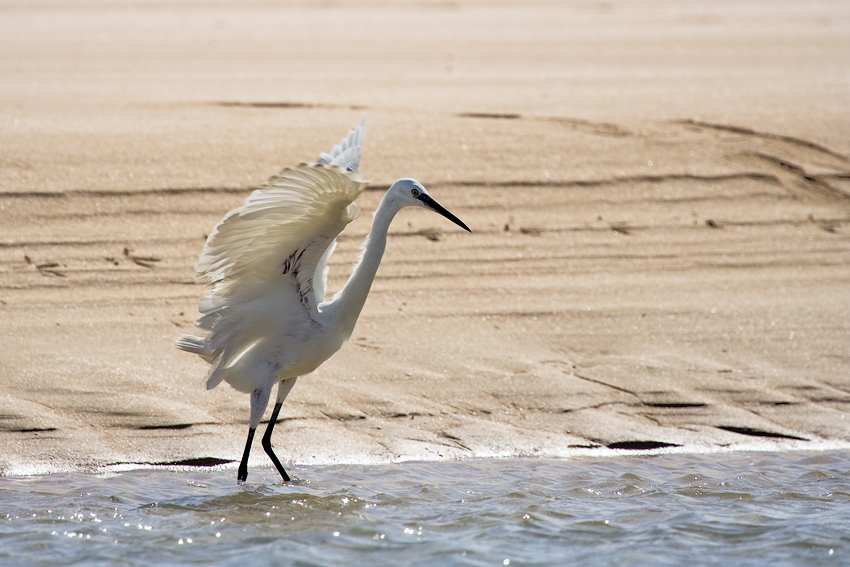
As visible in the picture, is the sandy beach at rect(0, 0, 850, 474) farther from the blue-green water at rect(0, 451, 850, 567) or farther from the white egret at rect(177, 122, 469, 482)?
the white egret at rect(177, 122, 469, 482)

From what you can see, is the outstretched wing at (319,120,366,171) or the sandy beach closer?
the outstretched wing at (319,120,366,171)

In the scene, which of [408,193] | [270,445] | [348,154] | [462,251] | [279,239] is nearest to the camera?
[279,239]

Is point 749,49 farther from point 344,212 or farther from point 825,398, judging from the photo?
point 344,212

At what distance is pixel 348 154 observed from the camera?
4941 millimetres

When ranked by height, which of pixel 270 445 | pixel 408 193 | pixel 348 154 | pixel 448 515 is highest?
pixel 348 154

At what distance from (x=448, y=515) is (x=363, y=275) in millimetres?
1144

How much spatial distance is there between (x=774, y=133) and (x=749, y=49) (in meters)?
4.35

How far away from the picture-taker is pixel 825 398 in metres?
5.35

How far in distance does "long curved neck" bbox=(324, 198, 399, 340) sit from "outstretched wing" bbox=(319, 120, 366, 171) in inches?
20.0

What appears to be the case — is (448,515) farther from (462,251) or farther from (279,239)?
(462,251)

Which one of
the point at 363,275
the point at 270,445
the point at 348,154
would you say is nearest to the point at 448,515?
the point at 270,445

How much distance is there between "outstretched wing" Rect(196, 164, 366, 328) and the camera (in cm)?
388

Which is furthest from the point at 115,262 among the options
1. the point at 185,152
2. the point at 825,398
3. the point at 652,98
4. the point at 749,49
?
the point at 749,49

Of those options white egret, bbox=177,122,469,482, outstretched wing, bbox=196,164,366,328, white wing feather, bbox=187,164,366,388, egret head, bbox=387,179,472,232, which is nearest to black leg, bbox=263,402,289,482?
white egret, bbox=177,122,469,482
